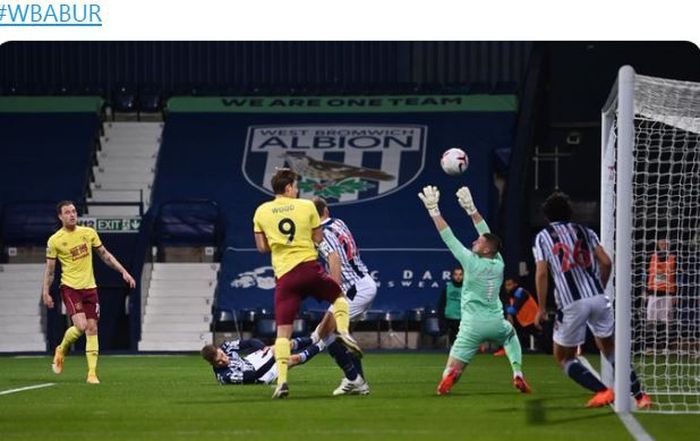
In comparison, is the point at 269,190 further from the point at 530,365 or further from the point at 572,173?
the point at 530,365

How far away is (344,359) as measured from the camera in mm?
14984

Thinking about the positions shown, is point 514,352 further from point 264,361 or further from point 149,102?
point 149,102

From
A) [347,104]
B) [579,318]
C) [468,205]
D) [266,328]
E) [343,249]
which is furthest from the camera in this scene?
[347,104]

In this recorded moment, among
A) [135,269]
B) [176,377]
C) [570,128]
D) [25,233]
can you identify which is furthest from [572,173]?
[176,377]

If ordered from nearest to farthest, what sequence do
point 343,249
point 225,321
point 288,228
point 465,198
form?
point 288,228, point 465,198, point 343,249, point 225,321

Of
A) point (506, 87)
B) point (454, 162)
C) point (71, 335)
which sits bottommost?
point (71, 335)

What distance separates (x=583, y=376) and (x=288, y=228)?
9.73ft

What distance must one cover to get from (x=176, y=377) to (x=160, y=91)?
17.6m

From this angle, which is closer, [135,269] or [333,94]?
[135,269]

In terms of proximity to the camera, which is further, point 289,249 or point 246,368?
point 246,368

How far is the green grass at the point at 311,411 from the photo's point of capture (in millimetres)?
11156

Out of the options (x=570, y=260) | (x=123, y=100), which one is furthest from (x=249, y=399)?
(x=123, y=100)

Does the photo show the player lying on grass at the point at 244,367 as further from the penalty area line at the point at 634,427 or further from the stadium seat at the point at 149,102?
the stadium seat at the point at 149,102

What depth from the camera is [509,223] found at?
28922 mm
